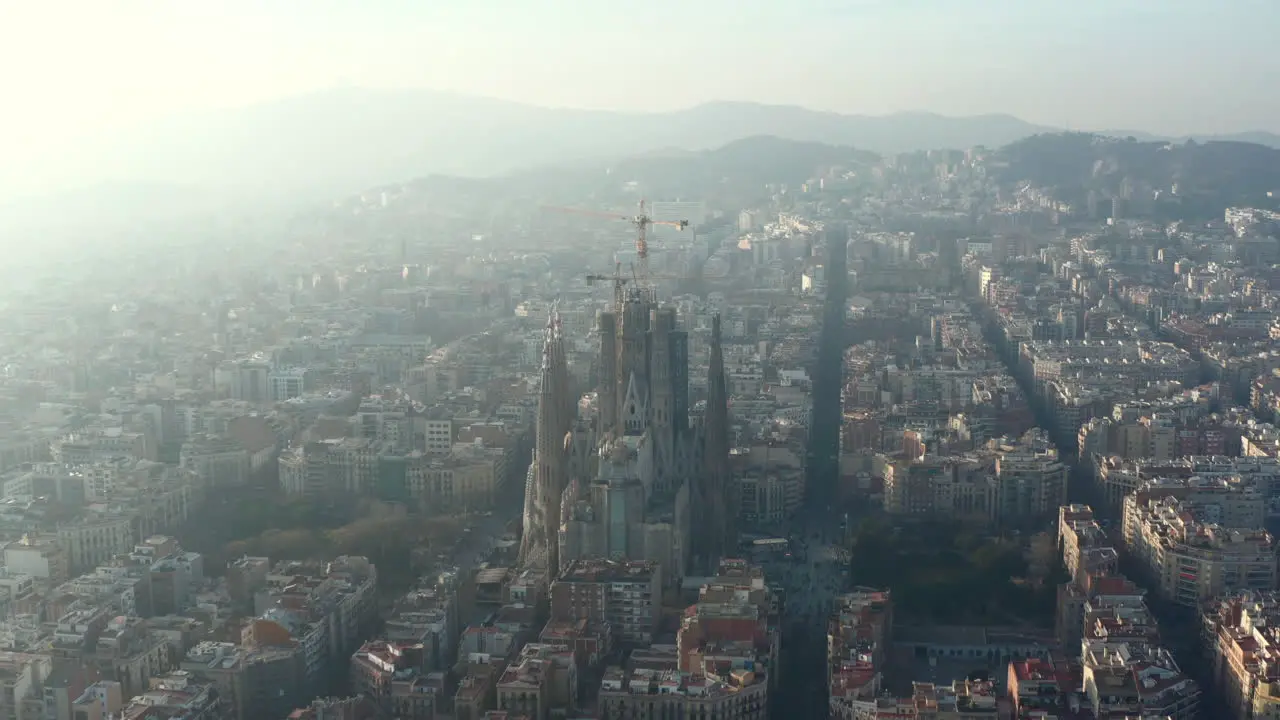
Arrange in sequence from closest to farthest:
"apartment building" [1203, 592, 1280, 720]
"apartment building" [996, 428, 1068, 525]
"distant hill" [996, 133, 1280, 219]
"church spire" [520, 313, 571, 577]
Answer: "apartment building" [1203, 592, 1280, 720]
"church spire" [520, 313, 571, 577]
"apartment building" [996, 428, 1068, 525]
"distant hill" [996, 133, 1280, 219]

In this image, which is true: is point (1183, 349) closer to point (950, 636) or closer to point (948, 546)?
point (948, 546)

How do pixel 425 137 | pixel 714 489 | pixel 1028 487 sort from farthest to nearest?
pixel 425 137
pixel 1028 487
pixel 714 489

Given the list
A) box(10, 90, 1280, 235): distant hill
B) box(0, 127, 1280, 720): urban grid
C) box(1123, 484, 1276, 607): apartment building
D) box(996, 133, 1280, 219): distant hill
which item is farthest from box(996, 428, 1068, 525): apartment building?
box(10, 90, 1280, 235): distant hill

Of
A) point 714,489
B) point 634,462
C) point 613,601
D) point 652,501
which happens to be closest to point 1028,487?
point 714,489

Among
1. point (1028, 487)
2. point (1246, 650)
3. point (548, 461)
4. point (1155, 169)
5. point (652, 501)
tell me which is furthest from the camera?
point (1155, 169)

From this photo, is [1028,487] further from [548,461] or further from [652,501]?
[548,461]

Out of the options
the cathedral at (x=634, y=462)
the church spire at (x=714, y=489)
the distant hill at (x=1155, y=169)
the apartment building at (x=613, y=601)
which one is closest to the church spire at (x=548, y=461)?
the cathedral at (x=634, y=462)

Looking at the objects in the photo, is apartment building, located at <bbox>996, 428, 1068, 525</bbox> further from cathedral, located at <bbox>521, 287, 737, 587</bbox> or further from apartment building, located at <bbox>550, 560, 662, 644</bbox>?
apartment building, located at <bbox>550, 560, 662, 644</bbox>
